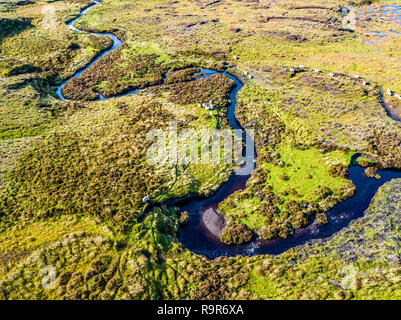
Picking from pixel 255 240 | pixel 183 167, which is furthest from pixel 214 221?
pixel 183 167

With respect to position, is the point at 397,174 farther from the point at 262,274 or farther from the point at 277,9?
the point at 277,9

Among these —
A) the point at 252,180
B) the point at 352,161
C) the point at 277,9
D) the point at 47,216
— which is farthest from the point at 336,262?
the point at 277,9

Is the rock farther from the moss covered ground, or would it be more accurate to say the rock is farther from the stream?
the moss covered ground

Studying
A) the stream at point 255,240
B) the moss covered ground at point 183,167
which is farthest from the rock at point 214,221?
the moss covered ground at point 183,167

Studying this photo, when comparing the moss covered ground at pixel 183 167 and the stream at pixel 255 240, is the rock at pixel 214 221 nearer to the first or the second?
the stream at pixel 255 240

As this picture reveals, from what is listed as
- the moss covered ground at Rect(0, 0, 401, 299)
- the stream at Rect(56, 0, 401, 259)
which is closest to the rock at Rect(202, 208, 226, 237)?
the stream at Rect(56, 0, 401, 259)

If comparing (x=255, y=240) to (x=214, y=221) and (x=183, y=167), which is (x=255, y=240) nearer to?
(x=214, y=221)
